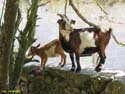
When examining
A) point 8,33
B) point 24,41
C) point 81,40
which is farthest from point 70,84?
point 8,33

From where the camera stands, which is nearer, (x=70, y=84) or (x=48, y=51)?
(x=70, y=84)

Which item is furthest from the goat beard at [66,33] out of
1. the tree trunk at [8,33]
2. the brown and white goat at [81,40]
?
the tree trunk at [8,33]

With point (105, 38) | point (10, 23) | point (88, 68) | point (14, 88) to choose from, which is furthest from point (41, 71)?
point (10, 23)

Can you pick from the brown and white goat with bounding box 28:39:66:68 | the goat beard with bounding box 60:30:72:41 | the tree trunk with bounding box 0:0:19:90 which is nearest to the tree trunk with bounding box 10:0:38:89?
the goat beard with bounding box 60:30:72:41

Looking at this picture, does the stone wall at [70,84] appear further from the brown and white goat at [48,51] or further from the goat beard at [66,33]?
the goat beard at [66,33]

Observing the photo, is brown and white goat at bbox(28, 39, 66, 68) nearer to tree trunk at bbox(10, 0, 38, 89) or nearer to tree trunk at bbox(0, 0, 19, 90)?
tree trunk at bbox(10, 0, 38, 89)

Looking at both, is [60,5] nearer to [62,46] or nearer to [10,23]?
[62,46]

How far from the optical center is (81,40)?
198 cm

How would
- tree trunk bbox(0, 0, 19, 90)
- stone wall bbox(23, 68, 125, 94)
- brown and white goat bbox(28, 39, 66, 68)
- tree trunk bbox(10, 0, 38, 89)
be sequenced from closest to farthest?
tree trunk bbox(0, 0, 19, 90) < tree trunk bbox(10, 0, 38, 89) < stone wall bbox(23, 68, 125, 94) < brown and white goat bbox(28, 39, 66, 68)

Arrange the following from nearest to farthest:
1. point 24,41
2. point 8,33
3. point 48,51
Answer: point 8,33, point 24,41, point 48,51

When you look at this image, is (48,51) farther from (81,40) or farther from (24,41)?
(24,41)

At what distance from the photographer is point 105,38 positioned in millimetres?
2016

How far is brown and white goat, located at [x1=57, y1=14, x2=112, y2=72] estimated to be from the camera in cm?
197

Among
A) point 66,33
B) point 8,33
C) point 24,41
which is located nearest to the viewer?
point 8,33
